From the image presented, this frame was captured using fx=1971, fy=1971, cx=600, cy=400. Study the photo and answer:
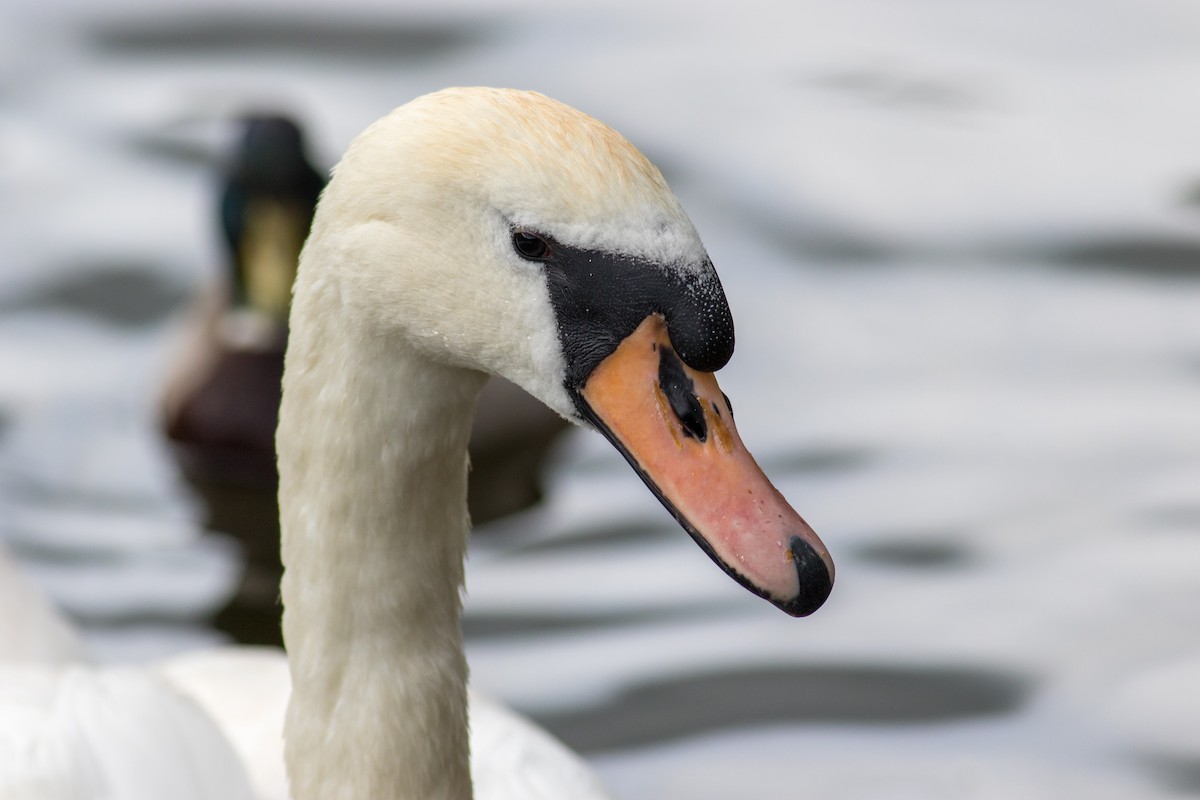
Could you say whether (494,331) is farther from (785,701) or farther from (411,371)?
(785,701)

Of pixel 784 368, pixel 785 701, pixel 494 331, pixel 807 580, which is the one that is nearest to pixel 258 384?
pixel 784 368

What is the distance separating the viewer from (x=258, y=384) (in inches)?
231

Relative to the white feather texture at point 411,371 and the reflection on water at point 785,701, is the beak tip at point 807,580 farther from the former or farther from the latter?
the reflection on water at point 785,701

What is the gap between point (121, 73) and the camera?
7.09 meters

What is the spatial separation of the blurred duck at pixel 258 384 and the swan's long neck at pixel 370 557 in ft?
9.12

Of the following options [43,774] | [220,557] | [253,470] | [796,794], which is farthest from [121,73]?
[43,774]

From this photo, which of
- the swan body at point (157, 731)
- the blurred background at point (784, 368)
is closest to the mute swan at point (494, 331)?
the swan body at point (157, 731)

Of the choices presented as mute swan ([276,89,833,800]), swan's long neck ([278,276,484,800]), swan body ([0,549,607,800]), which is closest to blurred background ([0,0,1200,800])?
swan body ([0,549,607,800])

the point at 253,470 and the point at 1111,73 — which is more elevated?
the point at 1111,73

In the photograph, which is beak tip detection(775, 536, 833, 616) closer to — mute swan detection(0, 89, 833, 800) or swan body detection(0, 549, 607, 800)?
mute swan detection(0, 89, 833, 800)

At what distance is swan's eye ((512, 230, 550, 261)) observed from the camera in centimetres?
222

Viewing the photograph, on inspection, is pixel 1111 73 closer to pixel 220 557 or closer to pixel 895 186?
pixel 895 186

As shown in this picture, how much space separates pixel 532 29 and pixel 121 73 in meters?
1.50

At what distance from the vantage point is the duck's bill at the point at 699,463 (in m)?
2.21
